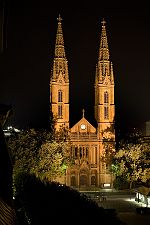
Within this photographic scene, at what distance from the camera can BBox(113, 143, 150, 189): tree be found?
50.5 metres

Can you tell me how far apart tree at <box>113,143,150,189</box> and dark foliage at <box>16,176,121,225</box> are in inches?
966

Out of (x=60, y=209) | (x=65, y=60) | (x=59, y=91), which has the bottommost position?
(x=60, y=209)

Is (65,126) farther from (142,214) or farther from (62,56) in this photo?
(142,214)

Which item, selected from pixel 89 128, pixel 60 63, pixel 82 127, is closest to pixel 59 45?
pixel 60 63

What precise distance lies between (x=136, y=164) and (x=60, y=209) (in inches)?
1411

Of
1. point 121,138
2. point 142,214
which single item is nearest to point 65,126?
point 121,138

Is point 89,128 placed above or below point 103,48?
below

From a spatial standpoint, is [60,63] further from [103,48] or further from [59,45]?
[103,48]

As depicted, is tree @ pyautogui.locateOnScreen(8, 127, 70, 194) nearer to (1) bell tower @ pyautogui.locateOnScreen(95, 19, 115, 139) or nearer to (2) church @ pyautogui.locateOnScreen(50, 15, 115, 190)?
(2) church @ pyautogui.locateOnScreen(50, 15, 115, 190)

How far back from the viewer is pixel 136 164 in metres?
53.1

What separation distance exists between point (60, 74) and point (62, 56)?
10.4 feet

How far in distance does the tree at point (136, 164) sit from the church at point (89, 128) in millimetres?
9033

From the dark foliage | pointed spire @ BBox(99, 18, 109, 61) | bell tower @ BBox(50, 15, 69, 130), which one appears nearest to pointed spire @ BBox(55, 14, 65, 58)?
bell tower @ BBox(50, 15, 69, 130)

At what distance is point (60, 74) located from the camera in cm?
6812
